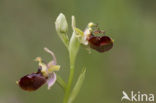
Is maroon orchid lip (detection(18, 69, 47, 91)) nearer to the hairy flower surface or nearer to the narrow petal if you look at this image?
the narrow petal

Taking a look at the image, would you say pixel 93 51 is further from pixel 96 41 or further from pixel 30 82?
pixel 30 82

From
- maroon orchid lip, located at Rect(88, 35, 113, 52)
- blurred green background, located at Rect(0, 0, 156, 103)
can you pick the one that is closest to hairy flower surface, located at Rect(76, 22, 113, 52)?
maroon orchid lip, located at Rect(88, 35, 113, 52)

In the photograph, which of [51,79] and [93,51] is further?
[93,51]

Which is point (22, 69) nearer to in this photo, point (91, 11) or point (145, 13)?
point (91, 11)

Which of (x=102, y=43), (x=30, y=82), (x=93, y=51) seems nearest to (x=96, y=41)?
(x=102, y=43)

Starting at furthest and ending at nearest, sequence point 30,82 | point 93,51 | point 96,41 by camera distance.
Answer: point 93,51, point 96,41, point 30,82

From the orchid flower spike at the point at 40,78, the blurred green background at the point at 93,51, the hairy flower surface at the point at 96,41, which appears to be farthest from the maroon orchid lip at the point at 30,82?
the blurred green background at the point at 93,51

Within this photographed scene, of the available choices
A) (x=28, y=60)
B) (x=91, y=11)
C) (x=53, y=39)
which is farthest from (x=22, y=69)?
(x=91, y=11)

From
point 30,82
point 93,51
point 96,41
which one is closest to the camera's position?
point 30,82
